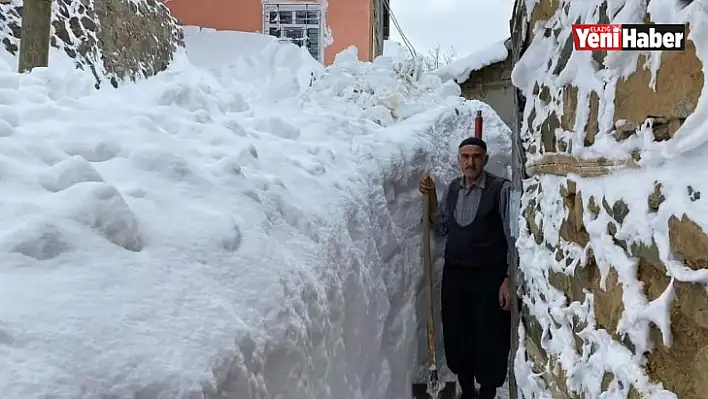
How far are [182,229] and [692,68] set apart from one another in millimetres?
1263

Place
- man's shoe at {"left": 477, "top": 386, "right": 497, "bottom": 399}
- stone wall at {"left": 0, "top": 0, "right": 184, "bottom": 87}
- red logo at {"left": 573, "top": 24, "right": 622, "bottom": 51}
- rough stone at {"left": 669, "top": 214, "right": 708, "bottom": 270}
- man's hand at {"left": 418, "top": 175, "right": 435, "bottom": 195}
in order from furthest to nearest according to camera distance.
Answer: stone wall at {"left": 0, "top": 0, "right": 184, "bottom": 87} → man's hand at {"left": 418, "top": 175, "right": 435, "bottom": 195} → man's shoe at {"left": 477, "top": 386, "right": 497, "bottom": 399} → red logo at {"left": 573, "top": 24, "right": 622, "bottom": 51} → rough stone at {"left": 669, "top": 214, "right": 708, "bottom": 270}

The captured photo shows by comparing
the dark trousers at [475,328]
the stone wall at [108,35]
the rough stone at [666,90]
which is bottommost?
the dark trousers at [475,328]

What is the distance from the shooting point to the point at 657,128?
1.17 m

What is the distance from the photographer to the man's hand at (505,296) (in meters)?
3.49

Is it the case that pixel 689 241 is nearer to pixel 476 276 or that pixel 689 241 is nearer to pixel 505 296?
pixel 505 296

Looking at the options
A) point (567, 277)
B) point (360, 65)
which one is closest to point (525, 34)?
point (567, 277)

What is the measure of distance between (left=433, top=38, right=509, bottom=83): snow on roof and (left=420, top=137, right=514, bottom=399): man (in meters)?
7.13

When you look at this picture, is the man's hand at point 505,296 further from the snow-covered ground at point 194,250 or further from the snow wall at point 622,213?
the snow wall at point 622,213

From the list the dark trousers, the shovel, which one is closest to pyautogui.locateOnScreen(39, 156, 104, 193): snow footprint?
the dark trousers

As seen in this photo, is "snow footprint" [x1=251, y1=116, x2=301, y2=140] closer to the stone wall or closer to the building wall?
the stone wall

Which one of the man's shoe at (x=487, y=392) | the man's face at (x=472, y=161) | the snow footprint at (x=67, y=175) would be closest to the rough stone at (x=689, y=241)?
the snow footprint at (x=67, y=175)

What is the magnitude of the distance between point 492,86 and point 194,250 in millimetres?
10124

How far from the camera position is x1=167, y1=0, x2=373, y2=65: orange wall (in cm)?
1084

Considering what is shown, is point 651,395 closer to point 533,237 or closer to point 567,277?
point 567,277
